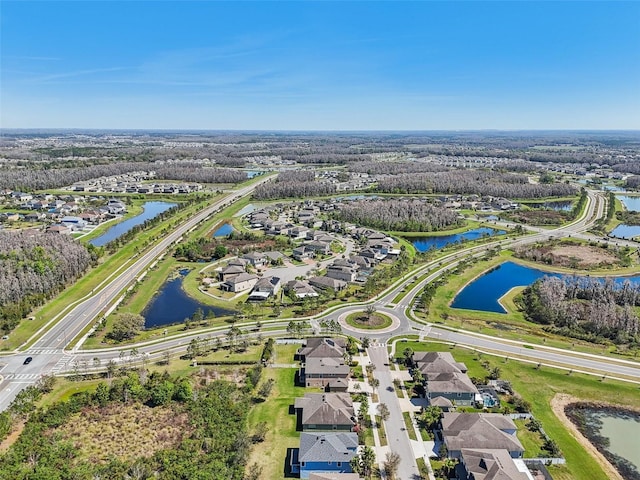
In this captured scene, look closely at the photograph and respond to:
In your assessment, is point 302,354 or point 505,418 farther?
point 302,354

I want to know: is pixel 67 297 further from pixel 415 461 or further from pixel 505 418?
pixel 505 418

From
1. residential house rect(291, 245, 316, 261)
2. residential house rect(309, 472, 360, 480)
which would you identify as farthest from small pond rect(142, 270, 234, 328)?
residential house rect(309, 472, 360, 480)

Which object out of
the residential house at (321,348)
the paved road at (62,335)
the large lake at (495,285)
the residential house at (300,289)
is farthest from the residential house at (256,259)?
the large lake at (495,285)

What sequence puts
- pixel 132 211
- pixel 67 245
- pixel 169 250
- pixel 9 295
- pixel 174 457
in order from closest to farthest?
pixel 174 457 → pixel 9 295 → pixel 67 245 → pixel 169 250 → pixel 132 211

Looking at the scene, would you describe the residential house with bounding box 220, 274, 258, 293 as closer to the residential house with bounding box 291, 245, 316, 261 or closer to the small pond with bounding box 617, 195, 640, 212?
the residential house with bounding box 291, 245, 316, 261

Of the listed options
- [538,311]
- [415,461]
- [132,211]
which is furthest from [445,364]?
[132,211]

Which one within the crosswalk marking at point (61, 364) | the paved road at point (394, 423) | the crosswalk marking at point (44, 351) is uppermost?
the crosswalk marking at point (44, 351)

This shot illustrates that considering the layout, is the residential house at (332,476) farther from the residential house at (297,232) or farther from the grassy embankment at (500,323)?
the residential house at (297,232)
